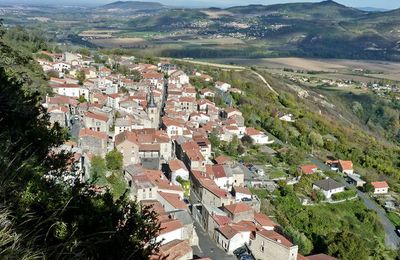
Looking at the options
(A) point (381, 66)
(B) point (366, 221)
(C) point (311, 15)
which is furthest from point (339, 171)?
(C) point (311, 15)

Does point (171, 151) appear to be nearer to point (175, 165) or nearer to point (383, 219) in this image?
point (175, 165)

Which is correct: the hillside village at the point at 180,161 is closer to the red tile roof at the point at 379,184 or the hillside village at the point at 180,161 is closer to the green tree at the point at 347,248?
the red tile roof at the point at 379,184

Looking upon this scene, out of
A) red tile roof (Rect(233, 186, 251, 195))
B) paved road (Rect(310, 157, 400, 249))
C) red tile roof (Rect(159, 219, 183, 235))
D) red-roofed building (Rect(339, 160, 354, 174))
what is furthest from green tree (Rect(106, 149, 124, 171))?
red-roofed building (Rect(339, 160, 354, 174))

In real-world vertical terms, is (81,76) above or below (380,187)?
above

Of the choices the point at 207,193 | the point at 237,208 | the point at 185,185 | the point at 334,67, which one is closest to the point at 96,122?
the point at 185,185

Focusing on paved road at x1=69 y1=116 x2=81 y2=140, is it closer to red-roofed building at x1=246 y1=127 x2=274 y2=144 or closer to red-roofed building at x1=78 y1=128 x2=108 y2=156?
red-roofed building at x1=78 y1=128 x2=108 y2=156

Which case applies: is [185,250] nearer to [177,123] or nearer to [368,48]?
[177,123]
